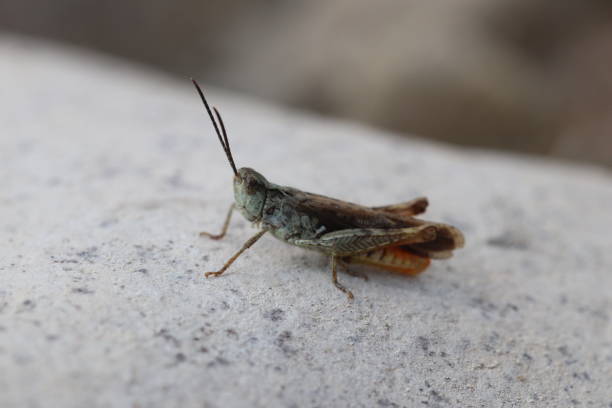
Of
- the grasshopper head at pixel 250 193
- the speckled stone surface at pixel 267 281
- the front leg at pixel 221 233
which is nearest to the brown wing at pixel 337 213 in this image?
the grasshopper head at pixel 250 193

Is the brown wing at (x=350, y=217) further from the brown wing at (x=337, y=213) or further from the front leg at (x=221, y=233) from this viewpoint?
the front leg at (x=221, y=233)

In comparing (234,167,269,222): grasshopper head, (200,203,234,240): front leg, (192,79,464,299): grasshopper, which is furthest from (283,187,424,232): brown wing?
(200,203,234,240): front leg

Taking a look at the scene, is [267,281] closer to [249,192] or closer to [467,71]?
[249,192]

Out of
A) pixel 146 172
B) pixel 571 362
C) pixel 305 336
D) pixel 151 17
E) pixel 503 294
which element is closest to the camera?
pixel 305 336

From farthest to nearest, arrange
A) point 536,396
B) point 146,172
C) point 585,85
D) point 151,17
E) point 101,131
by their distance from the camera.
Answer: point 151,17
point 585,85
point 101,131
point 146,172
point 536,396

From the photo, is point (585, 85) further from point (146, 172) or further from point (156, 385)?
point (156, 385)

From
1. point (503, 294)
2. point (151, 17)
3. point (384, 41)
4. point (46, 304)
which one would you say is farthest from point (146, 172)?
point (151, 17)

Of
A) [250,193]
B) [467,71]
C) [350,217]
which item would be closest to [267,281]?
[250,193]
